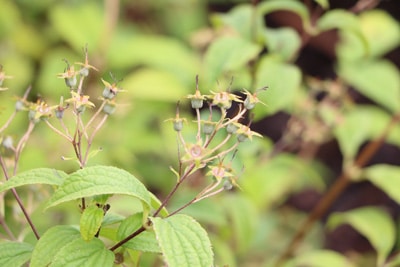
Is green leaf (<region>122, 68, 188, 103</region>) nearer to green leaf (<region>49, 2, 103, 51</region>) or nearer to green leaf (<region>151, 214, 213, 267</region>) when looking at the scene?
green leaf (<region>49, 2, 103, 51</region>)

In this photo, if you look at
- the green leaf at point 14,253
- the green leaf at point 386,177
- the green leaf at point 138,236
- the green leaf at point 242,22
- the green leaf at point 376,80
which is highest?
the green leaf at point 242,22

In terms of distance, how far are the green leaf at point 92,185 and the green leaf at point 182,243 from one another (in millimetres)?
54

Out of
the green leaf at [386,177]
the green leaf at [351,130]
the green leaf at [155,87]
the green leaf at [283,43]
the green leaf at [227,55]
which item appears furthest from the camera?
the green leaf at [155,87]

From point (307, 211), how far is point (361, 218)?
4.08ft

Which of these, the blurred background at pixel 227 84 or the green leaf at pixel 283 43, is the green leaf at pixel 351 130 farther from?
the green leaf at pixel 283 43

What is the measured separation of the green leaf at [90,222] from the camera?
30.0 inches

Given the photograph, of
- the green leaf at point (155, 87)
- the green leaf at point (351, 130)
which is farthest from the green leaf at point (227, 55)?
the green leaf at point (155, 87)

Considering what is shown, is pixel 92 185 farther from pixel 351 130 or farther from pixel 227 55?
pixel 351 130

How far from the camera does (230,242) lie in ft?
6.46

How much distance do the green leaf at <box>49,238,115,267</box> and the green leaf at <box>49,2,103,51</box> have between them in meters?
1.50

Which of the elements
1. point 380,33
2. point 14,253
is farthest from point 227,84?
point 14,253

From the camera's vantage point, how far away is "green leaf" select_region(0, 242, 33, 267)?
2.62 ft

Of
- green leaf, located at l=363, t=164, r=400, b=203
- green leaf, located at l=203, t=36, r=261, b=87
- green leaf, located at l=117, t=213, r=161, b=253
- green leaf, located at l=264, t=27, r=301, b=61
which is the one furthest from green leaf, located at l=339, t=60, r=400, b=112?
green leaf, located at l=117, t=213, r=161, b=253

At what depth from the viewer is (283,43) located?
1424 millimetres
